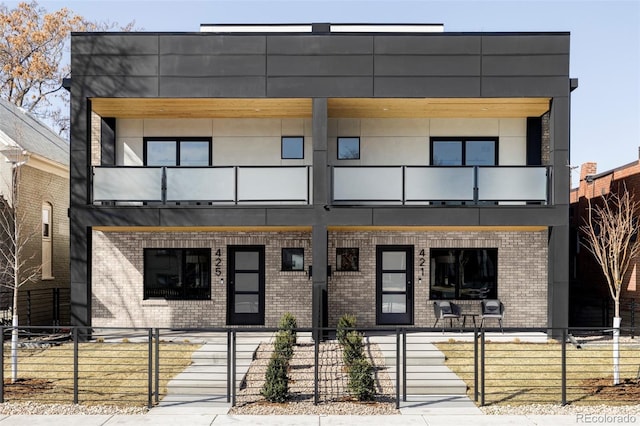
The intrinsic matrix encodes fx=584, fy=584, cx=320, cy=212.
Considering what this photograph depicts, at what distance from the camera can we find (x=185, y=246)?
16.1 meters

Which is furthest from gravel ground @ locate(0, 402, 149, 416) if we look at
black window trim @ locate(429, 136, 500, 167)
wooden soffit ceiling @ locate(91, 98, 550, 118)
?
black window trim @ locate(429, 136, 500, 167)

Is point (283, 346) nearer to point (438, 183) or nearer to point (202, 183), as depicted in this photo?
point (202, 183)

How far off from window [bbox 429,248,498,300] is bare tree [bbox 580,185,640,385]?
2657mm

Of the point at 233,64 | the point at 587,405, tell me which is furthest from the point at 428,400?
the point at 233,64

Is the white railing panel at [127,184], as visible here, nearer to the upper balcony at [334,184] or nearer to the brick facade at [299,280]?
the upper balcony at [334,184]

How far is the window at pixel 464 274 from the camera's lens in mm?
16016

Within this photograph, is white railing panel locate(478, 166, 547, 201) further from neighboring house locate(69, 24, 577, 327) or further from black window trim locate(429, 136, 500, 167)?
black window trim locate(429, 136, 500, 167)

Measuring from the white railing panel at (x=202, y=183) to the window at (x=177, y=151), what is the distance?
217 centimetres

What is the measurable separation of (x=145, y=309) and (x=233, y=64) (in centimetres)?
702

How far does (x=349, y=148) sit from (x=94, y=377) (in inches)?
353

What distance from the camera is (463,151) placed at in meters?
16.4

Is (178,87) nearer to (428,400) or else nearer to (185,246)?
(185,246)

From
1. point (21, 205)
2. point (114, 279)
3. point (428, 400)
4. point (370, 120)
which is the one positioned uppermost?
point (370, 120)

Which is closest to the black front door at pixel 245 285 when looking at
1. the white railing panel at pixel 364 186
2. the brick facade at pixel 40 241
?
the white railing panel at pixel 364 186
